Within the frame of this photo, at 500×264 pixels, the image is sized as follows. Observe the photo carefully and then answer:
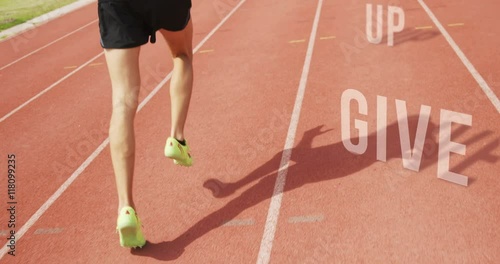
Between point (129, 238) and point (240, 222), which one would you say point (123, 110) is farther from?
point (240, 222)

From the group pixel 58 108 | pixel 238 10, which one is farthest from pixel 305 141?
pixel 238 10

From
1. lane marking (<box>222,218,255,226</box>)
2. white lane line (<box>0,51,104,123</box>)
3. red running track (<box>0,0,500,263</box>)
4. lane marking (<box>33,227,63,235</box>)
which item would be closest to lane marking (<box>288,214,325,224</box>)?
red running track (<box>0,0,500,263</box>)

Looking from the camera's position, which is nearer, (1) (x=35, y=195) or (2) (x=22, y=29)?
(1) (x=35, y=195)

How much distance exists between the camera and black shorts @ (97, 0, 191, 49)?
88.1 inches

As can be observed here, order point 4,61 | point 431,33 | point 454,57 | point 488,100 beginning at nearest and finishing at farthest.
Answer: point 488,100 → point 454,57 → point 431,33 → point 4,61

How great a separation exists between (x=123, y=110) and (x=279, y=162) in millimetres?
1445

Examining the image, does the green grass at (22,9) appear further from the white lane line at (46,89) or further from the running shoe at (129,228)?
the running shoe at (129,228)

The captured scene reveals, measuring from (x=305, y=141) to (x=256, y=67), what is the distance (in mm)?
2543

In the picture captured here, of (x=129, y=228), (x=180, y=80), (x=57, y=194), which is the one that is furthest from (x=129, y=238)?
(x=57, y=194)

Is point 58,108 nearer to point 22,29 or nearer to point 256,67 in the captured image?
point 256,67

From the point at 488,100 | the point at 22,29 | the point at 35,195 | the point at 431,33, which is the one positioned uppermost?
the point at 35,195

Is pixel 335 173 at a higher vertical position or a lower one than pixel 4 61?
higher

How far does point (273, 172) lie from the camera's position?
3.29m

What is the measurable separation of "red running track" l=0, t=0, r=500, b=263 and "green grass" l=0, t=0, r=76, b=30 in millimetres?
8106
